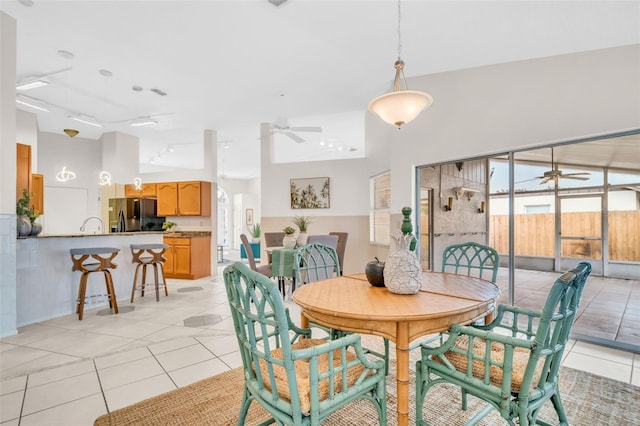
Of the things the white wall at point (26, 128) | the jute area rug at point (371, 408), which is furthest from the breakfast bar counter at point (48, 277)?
the white wall at point (26, 128)

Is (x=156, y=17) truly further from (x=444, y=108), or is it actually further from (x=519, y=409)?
(x=519, y=409)

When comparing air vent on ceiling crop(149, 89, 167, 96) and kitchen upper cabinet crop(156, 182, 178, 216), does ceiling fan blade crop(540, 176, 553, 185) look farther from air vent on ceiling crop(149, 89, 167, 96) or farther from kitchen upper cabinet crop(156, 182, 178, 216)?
kitchen upper cabinet crop(156, 182, 178, 216)

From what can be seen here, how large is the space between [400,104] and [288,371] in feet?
6.54

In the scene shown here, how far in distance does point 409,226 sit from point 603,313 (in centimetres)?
340

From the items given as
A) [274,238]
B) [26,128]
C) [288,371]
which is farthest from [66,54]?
[288,371]

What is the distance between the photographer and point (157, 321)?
362 centimetres

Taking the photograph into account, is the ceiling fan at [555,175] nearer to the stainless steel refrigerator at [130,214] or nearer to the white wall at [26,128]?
the stainless steel refrigerator at [130,214]

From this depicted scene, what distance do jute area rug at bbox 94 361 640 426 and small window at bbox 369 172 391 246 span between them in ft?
11.9

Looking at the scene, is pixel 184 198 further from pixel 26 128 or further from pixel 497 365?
pixel 497 365

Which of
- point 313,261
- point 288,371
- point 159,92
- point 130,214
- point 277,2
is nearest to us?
point 288,371

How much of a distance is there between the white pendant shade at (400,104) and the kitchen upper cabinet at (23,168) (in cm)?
526

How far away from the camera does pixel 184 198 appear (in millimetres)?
6645

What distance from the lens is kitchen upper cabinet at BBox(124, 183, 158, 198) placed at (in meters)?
6.91

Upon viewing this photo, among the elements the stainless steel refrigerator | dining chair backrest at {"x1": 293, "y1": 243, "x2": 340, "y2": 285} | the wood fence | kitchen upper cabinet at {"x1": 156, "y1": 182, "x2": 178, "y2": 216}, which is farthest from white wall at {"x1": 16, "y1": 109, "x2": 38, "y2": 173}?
the wood fence
